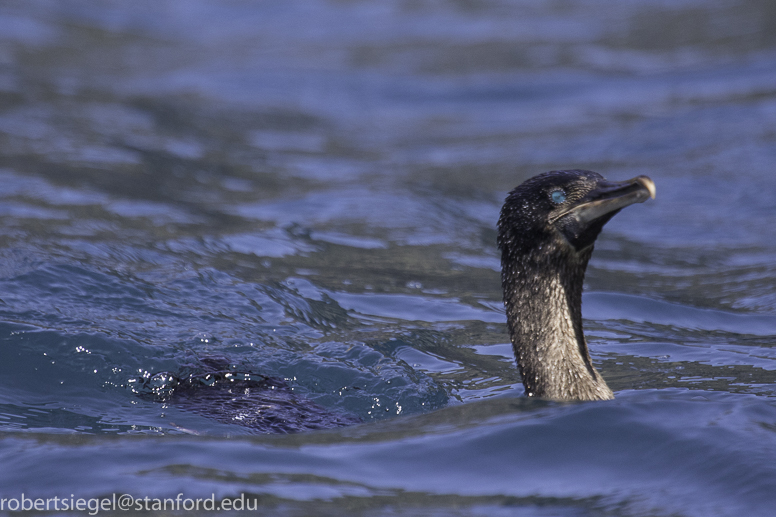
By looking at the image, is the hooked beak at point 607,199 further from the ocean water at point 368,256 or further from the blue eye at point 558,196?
the ocean water at point 368,256

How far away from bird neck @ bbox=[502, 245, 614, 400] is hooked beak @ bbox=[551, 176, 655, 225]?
0.24m

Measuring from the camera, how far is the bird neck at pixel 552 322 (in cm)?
421

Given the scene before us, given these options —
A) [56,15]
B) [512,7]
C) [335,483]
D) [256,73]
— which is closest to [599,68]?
[512,7]

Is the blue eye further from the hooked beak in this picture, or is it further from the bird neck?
the bird neck

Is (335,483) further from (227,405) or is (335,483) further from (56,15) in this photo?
(56,15)

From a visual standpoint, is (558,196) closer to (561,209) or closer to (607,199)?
(561,209)

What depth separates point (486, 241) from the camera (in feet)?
27.8

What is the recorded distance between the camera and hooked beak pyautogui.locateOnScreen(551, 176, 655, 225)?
12.2 feet

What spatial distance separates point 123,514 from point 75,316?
2.73 m

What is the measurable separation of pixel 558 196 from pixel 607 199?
0.24 metres

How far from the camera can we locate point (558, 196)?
4031 millimetres

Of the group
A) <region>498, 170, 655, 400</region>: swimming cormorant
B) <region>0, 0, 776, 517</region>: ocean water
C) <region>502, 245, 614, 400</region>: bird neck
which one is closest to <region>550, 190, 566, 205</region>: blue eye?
<region>498, 170, 655, 400</region>: swimming cormorant

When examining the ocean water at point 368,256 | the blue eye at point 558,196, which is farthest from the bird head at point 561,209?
the ocean water at point 368,256

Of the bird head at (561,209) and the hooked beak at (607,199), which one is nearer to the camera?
the hooked beak at (607,199)
